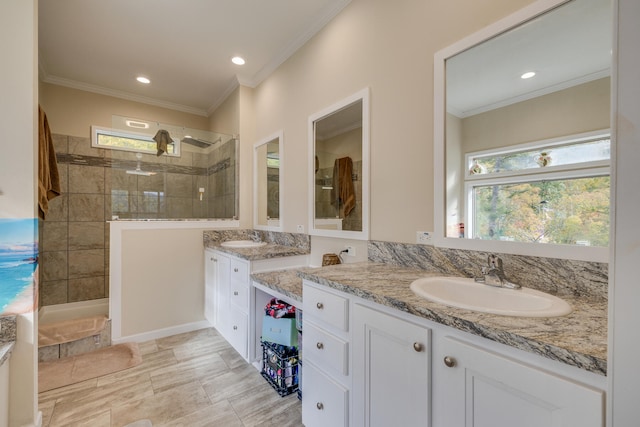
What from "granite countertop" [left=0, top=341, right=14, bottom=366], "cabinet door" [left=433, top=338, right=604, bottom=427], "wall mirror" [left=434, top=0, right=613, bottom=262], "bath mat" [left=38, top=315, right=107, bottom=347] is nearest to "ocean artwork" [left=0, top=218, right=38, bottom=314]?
"granite countertop" [left=0, top=341, right=14, bottom=366]

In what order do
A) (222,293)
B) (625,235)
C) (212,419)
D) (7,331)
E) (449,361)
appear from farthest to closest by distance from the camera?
(222,293) < (212,419) < (7,331) < (449,361) < (625,235)

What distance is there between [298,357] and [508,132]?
6.23 feet

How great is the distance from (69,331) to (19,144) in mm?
1986

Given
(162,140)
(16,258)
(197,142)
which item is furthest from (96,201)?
(16,258)

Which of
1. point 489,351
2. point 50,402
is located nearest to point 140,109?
point 50,402

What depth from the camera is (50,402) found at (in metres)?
1.83

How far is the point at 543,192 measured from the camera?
1.18 meters

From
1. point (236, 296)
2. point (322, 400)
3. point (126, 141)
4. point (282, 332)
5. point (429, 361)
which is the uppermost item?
point (126, 141)

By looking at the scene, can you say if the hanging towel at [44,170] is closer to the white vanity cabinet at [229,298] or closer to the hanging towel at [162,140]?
the hanging towel at [162,140]

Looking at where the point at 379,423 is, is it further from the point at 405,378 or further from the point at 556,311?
the point at 556,311

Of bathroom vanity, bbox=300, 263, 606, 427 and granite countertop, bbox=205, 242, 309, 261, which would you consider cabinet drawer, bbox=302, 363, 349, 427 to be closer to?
bathroom vanity, bbox=300, 263, 606, 427

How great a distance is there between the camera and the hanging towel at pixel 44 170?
2.00m

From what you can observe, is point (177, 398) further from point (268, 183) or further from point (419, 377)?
point (268, 183)

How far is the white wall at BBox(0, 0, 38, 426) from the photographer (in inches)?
59.0
